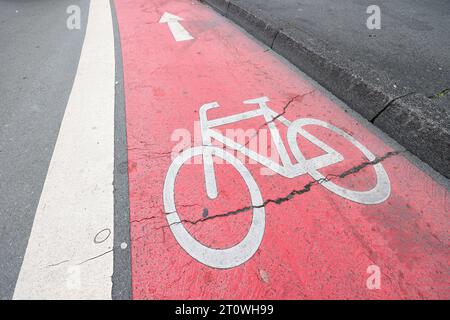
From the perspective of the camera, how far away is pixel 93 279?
1.67 metres

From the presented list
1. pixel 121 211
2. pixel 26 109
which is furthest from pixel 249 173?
pixel 26 109

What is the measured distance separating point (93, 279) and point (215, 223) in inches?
34.8

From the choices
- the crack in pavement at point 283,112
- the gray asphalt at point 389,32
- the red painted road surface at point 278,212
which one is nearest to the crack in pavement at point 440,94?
the gray asphalt at point 389,32

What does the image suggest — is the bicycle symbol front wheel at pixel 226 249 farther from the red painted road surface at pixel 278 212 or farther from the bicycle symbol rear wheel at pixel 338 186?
the bicycle symbol rear wheel at pixel 338 186

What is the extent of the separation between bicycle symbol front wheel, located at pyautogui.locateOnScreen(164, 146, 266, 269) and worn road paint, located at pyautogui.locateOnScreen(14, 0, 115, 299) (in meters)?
0.46

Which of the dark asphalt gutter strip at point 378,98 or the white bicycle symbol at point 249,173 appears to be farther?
the dark asphalt gutter strip at point 378,98

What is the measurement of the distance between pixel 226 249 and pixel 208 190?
1.77 ft

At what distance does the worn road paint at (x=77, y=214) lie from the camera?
166 cm

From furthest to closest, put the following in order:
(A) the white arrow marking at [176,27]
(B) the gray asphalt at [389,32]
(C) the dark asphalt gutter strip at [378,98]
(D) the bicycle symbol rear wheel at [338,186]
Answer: (A) the white arrow marking at [176,27], (B) the gray asphalt at [389,32], (C) the dark asphalt gutter strip at [378,98], (D) the bicycle symbol rear wheel at [338,186]

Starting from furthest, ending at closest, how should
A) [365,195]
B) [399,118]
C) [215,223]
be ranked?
[399,118] → [365,195] → [215,223]

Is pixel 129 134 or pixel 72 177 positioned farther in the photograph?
pixel 129 134

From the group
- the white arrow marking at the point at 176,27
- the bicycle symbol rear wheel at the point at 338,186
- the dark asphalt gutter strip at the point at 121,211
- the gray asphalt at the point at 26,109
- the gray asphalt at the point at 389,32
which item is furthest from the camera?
the white arrow marking at the point at 176,27
